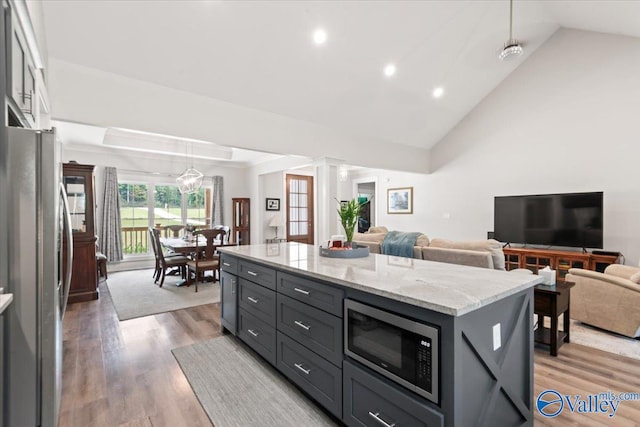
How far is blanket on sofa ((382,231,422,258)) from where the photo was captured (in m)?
3.76

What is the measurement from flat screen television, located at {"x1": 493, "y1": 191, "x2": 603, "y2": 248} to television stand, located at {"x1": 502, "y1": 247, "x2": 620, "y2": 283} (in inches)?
8.9

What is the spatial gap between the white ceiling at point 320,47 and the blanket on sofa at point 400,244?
2438 millimetres

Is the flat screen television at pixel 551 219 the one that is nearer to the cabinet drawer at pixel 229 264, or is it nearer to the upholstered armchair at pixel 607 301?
the upholstered armchair at pixel 607 301

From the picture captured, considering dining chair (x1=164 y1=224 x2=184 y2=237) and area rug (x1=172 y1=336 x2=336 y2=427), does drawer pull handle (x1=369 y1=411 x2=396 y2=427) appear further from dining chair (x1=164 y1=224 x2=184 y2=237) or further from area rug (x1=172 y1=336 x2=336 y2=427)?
dining chair (x1=164 y1=224 x2=184 y2=237)

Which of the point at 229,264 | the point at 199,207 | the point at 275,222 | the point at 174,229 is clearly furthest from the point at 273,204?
the point at 229,264

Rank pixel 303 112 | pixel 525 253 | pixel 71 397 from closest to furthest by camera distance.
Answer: pixel 71 397 < pixel 303 112 < pixel 525 253

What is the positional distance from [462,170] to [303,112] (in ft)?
13.1

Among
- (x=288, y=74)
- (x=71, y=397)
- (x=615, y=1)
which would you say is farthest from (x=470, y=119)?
(x=71, y=397)

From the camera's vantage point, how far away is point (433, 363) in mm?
1267

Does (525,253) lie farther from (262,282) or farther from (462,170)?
(262,282)

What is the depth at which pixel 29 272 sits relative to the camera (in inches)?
53.6

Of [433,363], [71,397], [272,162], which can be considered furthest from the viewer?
[272,162]

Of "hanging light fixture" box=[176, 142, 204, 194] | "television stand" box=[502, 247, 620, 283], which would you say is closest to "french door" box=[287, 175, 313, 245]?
"hanging light fixture" box=[176, 142, 204, 194]

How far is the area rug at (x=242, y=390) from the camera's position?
188 cm
